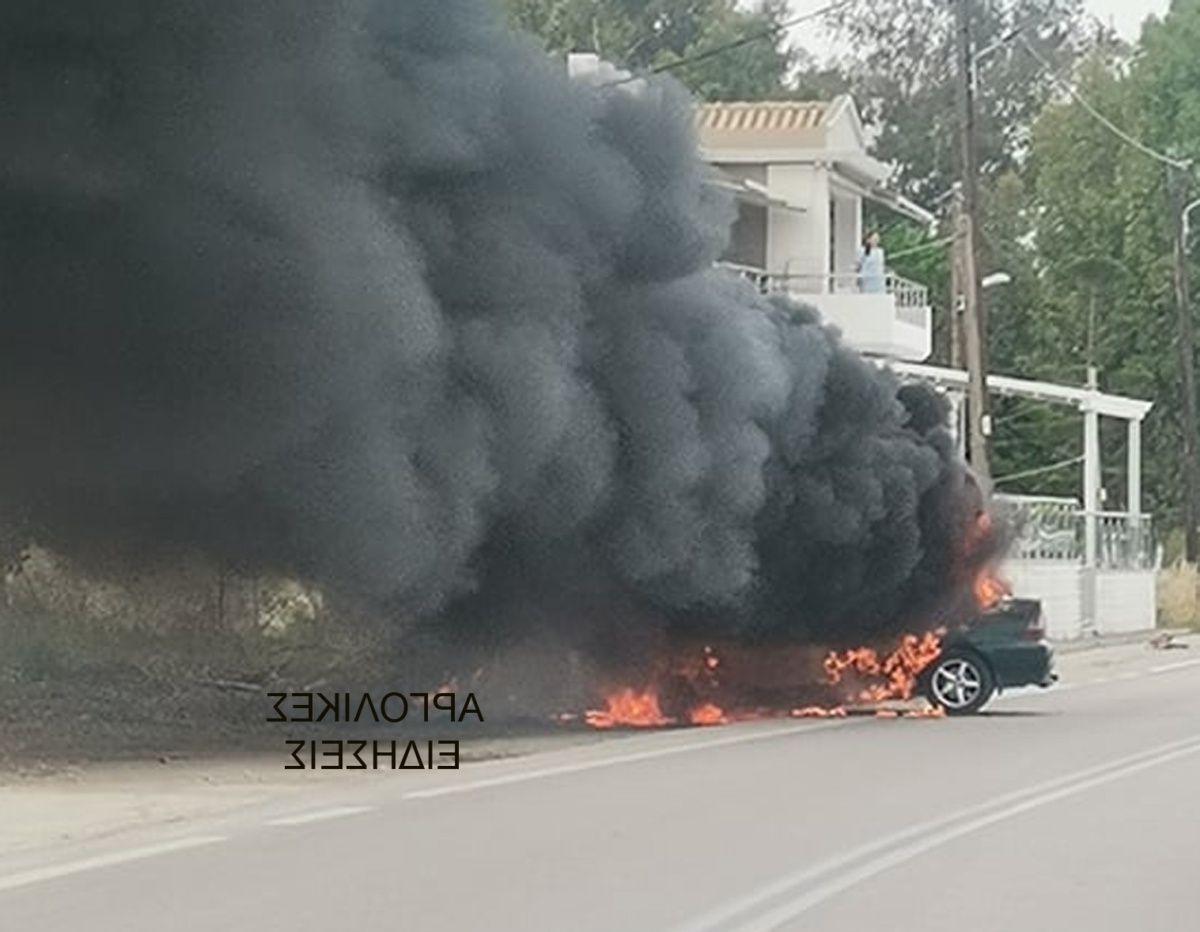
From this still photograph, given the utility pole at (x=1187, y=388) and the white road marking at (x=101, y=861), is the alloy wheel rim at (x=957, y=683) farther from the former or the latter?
the utility pole at (x=1187, y=388)

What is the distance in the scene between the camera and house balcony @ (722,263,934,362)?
43.8 meters

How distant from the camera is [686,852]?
1424 centimetres

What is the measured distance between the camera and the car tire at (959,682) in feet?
85.9

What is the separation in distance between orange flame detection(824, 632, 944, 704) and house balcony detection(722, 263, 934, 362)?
15726 millimetres

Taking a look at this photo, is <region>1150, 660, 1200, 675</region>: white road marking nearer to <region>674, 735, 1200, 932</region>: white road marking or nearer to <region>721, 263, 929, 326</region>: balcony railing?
<region>721, 263, 929, 326</region>: balcony railing

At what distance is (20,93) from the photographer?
733 inches

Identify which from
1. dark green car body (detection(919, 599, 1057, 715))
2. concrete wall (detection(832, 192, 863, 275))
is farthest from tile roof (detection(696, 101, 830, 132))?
dark green car body (detection(919, 599, 1057, 715))

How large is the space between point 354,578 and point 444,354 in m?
2.13

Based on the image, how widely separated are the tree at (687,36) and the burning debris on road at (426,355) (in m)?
43.1

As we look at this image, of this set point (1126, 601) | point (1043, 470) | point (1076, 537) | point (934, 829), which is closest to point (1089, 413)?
point (1126, 601)

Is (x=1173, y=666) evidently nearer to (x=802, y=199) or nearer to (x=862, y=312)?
(x=862, y=312)

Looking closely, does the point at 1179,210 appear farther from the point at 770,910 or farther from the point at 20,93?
the point at 770,910

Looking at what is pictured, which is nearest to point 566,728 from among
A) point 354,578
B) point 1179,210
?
point 354,578

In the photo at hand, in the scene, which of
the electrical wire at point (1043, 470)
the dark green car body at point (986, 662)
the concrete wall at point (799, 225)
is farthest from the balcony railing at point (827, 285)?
the dark green car body at point (986, 662)
